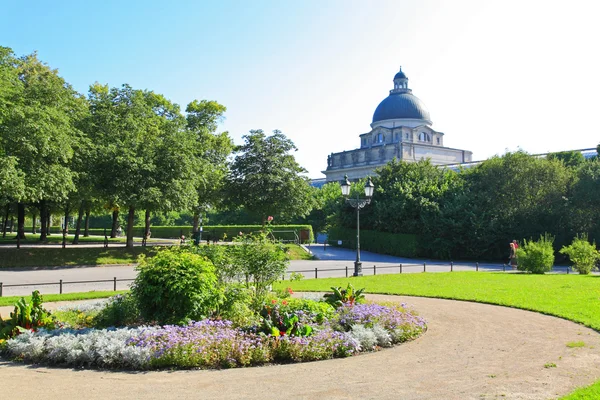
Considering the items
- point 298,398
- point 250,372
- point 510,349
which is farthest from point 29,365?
point 510,349

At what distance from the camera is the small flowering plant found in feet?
30.6

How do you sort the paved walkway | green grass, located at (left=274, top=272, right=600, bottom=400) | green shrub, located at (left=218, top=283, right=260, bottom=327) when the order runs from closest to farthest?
green shrub, located at (left=218, top=283, right=260, bottom=327), green grass, located at (left=274, top=272, right=600, bottom=400), the paved walkway

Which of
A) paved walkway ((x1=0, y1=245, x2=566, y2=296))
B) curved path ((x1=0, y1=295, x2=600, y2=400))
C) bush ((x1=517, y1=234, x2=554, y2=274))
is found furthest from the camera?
bush ((x1=517, y1=234, x2=554, y2=274))

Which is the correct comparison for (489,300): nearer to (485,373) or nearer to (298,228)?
(485,373)

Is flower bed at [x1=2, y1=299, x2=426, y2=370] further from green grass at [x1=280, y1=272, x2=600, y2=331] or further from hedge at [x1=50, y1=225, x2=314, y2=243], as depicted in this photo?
hedge at [x1=50, y1=225, x2=314, y2=243]

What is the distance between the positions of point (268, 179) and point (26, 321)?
3067cm

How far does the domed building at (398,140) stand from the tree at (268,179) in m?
46.8

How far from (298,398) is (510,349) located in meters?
4.76

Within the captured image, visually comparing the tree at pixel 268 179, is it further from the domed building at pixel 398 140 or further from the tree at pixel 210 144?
the domed building at pixel 398 140

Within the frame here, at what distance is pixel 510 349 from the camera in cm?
930

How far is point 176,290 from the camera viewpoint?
982cm

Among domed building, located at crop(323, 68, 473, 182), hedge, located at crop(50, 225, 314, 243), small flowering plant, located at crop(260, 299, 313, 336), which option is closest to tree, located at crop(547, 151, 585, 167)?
hedge, located at crop(50, 225, 314, 243)

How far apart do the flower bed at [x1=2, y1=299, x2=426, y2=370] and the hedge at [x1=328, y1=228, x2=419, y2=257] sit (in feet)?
104

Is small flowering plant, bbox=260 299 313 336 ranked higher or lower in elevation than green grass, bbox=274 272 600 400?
higher
